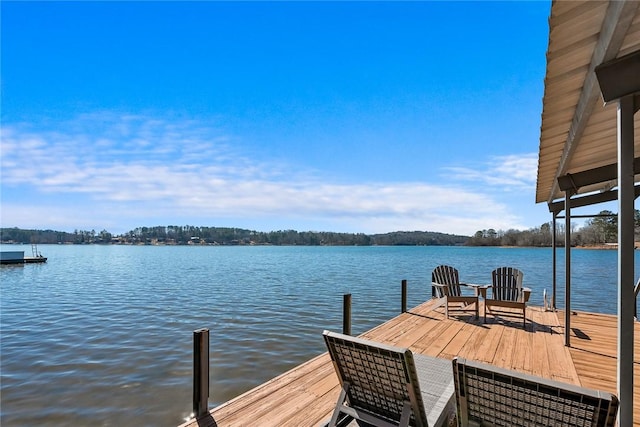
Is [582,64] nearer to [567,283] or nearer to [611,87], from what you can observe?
[611,87]

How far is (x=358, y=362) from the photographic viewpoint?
209 cm

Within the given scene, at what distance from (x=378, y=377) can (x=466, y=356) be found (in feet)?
9.53

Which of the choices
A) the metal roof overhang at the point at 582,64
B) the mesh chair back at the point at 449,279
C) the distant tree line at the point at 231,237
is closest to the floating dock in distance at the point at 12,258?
the mesh chair back at the point at 449,279

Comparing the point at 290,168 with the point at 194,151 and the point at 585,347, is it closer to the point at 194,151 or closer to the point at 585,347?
the point at 194,151

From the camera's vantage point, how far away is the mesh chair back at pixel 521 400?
1.39 m

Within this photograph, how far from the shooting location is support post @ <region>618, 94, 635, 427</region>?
80.7 inches

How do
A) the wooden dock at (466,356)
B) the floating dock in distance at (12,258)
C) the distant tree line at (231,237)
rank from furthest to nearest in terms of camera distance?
the distant tree line at (231,237) → the floating dock in distance at (12,258) → the wooden dock at (466,356)

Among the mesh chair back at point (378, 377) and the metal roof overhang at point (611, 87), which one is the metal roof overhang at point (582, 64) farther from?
the mesh chair back at point (378, 377)

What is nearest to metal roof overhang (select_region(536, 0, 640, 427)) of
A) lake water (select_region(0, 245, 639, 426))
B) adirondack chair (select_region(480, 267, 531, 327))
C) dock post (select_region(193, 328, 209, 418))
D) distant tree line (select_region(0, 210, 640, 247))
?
dock post (select_region(193, 328, 209, 418))

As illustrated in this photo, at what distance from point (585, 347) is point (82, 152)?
75.2ft

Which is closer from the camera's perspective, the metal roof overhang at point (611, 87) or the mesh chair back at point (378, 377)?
the metal roof overhang at point (611, 87)

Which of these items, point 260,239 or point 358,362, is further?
point 260,239

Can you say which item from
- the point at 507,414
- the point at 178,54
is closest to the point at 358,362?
the point at 507,414

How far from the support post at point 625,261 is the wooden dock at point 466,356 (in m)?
1.09
